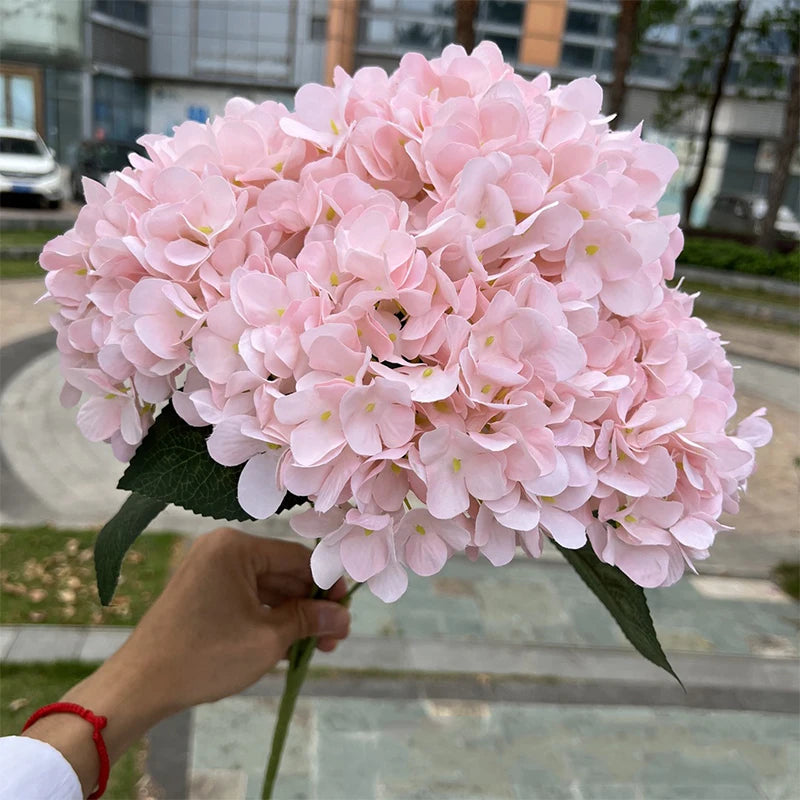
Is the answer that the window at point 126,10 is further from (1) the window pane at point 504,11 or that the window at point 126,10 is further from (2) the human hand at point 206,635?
(2) the human hand at point 206,635

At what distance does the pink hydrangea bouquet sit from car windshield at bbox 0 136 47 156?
617 inches

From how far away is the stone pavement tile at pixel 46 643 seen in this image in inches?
119

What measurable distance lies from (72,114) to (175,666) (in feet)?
72.9

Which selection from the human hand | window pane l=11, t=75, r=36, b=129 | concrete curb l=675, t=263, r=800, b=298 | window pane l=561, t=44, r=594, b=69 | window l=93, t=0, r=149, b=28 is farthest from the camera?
window pane l=561, t=44, r=594, b=69

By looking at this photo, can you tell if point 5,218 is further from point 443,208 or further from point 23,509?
point 443,208

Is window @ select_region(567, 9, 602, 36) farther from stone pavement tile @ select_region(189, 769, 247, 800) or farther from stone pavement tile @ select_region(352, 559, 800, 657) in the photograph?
stone pavement tile @ select_region(189, 769, 247, 800)

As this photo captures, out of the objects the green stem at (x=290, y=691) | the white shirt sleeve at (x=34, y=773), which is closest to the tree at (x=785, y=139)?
the green stem at (x=290, y=691)

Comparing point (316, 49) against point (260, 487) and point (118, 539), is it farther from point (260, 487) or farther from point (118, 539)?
point (260, 487)

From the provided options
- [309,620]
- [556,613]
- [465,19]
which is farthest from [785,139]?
[309,620]

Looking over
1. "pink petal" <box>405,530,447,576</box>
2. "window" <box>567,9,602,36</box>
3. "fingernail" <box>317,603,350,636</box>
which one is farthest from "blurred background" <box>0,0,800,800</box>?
"window" <box>567,9,602,36</box>

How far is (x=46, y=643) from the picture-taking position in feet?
10.1

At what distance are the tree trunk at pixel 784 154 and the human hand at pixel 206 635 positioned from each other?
1481cm

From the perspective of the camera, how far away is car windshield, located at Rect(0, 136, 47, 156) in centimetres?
1421

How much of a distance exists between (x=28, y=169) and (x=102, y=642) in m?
13.3
